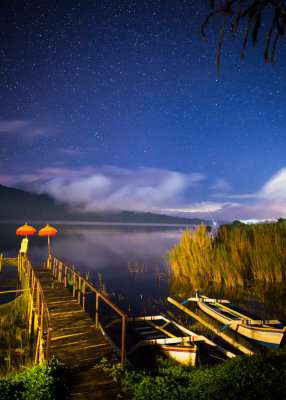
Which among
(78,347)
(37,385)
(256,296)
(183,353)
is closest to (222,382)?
(183,353)

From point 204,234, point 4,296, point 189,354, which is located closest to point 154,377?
point 189,354

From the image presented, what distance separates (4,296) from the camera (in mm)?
15898

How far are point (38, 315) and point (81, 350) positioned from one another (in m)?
3.03

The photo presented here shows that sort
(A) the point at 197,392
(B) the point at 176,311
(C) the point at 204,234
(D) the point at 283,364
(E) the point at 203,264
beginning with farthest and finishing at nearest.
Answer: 1. (C) the point at 204,234
2. (E) the point at 203,264
3. (B) the point at 176,311
4. (D) the point at 283,364
5. (A) the point at 197,392

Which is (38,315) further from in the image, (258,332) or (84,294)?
(258,332)

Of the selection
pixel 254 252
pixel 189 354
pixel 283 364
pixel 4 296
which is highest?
pixel 254 252

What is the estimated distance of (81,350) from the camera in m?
6.02

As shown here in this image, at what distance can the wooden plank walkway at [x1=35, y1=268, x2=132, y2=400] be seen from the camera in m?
4.57

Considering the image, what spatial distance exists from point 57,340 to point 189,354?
11.2 feet

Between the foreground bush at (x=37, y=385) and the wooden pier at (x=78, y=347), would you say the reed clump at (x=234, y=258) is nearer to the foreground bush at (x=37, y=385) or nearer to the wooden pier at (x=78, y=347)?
the wooden pier at (x=78, y=347)

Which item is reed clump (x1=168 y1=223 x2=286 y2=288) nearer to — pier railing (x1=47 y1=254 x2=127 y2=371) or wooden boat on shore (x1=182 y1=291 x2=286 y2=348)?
wooden boat on shore (x1=182 y1=291 x2=286 y2=348)

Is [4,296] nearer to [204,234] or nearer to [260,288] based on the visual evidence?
[204,234]

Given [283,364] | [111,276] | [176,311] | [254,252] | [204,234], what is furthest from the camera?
[111,276]

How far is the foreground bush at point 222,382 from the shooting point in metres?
3.70
